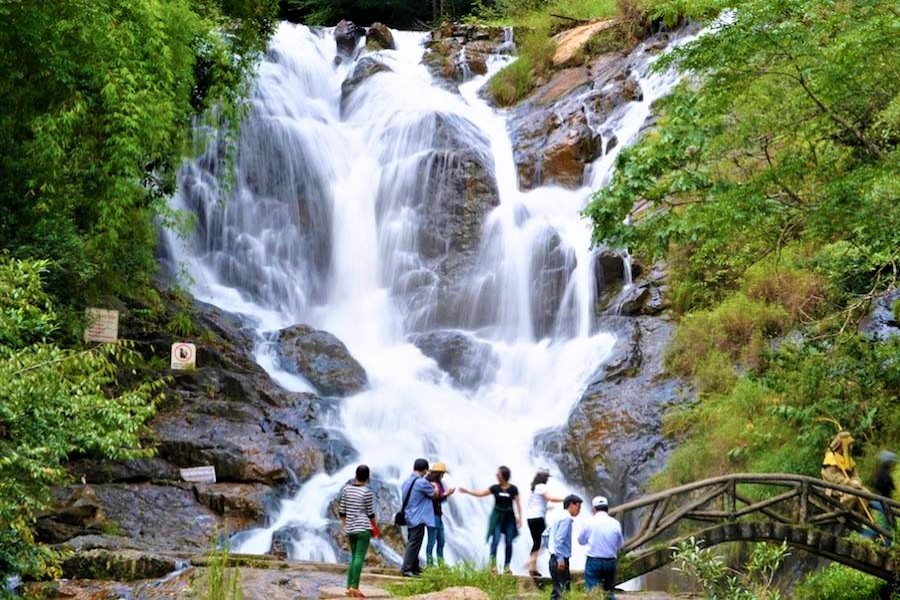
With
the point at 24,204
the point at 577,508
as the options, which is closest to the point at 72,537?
the point at 24,204

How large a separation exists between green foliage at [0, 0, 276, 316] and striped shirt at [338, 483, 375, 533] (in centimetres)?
690

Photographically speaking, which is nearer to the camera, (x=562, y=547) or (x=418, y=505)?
(x=562, y=547)

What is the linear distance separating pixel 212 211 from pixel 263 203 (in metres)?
1.42

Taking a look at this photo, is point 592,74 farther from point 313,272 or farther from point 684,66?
point 684,66

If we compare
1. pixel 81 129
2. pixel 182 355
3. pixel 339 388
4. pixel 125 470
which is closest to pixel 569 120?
pixel 339 388

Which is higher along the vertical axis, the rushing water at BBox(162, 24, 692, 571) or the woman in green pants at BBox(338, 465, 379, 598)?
the rushing water at BBox(162, 24, 692, 571)

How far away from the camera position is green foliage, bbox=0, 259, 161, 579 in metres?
9.11

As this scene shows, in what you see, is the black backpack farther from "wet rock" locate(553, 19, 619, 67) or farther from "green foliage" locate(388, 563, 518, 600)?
"wet rock" locate(553, 19, 619, 67)

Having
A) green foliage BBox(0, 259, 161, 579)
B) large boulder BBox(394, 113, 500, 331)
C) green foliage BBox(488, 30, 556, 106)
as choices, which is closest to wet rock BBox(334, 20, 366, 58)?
green foliage BBox(488, 30, 556, 106)

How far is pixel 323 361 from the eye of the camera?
70.4 feet

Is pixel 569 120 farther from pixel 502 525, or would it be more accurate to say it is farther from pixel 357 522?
pixel 357 522

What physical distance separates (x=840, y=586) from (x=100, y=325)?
11338 millimetres

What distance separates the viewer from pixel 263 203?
87.8 feet

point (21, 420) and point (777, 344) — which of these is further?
point (777, 344)
